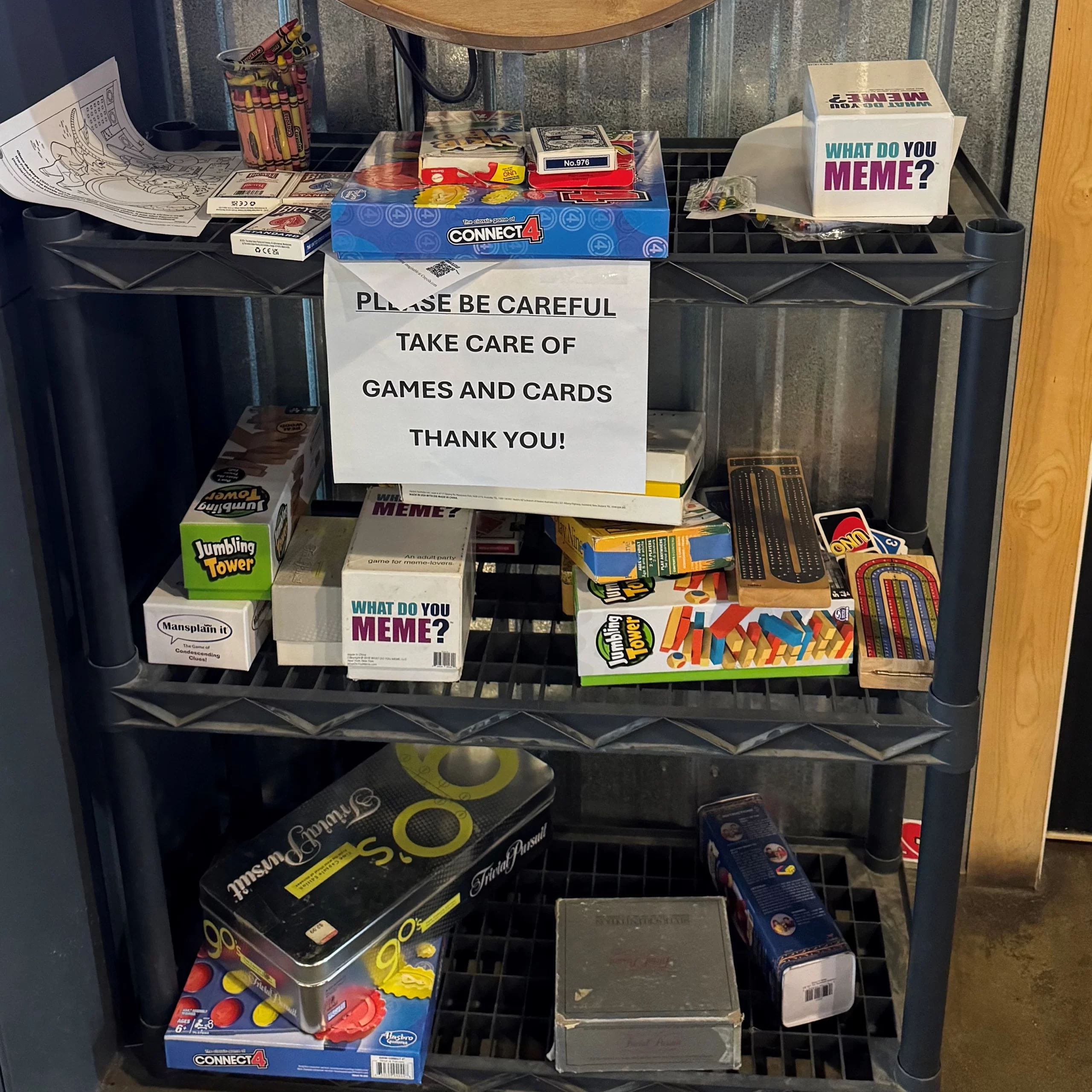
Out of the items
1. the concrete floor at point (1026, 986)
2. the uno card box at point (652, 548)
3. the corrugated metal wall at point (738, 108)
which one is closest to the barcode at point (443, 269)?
the uno card box at point (652, 548)

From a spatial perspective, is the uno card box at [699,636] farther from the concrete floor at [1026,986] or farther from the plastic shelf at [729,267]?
the concrete floor at [1026,986]

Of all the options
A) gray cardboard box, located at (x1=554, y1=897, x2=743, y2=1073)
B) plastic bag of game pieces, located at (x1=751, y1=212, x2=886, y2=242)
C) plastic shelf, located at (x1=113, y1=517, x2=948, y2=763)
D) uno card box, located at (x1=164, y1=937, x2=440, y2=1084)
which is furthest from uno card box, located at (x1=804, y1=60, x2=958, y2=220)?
uno card box, located at (x1=164, y1=937, x2=440, y2=1084)

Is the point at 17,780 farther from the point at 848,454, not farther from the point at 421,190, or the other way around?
the point at 848,454

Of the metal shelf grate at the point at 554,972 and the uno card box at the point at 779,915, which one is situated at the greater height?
the uno card box at the point at 779,915

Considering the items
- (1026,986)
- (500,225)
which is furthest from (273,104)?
(1026,986)

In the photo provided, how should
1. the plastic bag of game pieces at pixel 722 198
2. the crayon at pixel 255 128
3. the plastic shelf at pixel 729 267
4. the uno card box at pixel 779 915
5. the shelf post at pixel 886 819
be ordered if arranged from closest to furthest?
the plastic shelf at pixel 729 267 < the plastic bag of game pieces at pixel 722 198 < the crayon at pixel 255 128 < the uno card box at pixel 779 915 < the shelf post at pixel 886 819

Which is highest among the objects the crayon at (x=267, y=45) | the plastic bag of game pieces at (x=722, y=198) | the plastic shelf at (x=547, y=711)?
the crayon at (x=267, y=45)

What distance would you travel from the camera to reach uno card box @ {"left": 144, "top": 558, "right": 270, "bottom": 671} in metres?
1.59

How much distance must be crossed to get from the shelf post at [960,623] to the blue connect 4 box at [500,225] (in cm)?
31

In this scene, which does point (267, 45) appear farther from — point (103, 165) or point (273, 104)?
point (103, 165)

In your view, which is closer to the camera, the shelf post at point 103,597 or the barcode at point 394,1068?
the shelf post at point 103,597

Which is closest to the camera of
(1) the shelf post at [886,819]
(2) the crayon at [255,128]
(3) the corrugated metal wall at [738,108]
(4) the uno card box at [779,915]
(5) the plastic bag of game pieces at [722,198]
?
(5) the plastic bag of game pieces at [722,198]

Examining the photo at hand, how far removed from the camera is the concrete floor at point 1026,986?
1.85 m

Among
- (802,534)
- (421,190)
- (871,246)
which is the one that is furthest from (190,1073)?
(871,246)
